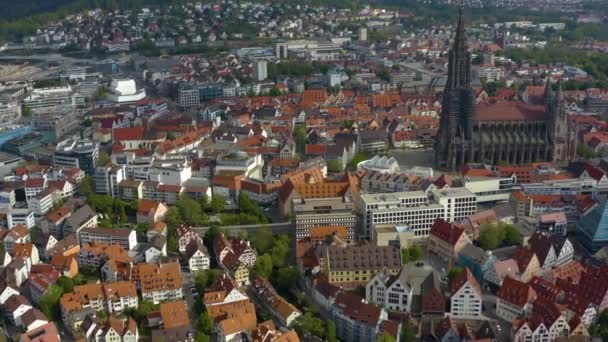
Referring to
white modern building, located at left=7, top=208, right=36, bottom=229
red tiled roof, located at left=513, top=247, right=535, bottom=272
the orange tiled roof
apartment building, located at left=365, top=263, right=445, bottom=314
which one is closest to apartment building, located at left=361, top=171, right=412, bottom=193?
red tiled roof, located at left=513, top=247, right=535, bottom=272

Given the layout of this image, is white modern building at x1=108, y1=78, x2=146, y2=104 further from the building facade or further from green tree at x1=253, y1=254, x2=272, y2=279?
green tree at x1=253, y1=254, x2=272, y2=279

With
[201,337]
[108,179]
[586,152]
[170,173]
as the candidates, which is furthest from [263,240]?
[586,152]

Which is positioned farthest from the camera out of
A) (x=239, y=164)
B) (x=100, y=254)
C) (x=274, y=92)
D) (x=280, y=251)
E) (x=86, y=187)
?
(x=274, y=92)

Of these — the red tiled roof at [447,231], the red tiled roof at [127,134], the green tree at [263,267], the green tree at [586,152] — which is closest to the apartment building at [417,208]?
the red tiled roof at [447,231]

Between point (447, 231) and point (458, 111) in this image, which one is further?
point (458, 111)

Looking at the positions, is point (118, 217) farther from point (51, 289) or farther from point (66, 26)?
point (66, 26)

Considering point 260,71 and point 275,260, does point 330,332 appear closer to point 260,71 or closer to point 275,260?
point 275,260
